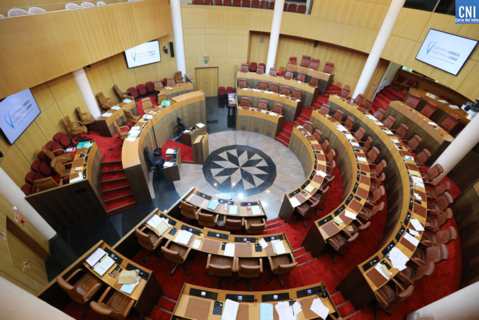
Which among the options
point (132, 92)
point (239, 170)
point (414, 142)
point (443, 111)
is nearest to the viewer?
point (414, 142)

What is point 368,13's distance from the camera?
1095 centimetres

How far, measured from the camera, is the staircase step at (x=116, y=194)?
8.00m

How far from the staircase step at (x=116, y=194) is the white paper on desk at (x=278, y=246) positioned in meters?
5.71

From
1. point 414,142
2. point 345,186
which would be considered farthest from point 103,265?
point 414,142

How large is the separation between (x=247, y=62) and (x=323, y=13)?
530 cm

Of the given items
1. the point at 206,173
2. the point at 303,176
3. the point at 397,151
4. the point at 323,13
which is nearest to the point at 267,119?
the point at 303,176

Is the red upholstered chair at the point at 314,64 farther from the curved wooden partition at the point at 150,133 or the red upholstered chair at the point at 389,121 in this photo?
the curved wooden partition at the point at 150,133

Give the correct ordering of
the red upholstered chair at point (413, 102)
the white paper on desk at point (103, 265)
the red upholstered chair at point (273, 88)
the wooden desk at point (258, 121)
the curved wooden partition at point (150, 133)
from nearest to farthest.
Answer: the white paper on desk at point (103, 265) < the curved wooden partition at point (150, 133) < the red upholstered chair at point (413, 102) < the wooden desk at point (258, 121) < the red upholstered chair at point (273, 88)

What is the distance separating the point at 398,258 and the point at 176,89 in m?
12.1

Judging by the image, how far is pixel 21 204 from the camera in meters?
5.94

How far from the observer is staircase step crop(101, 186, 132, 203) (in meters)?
8.00

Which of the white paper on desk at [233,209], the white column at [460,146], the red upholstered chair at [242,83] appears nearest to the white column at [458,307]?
the white paper on desk at [233,209]

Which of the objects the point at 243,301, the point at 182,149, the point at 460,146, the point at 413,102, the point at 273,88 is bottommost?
the point at 182,149

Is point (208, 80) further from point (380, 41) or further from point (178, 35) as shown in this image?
point (380, 41)
